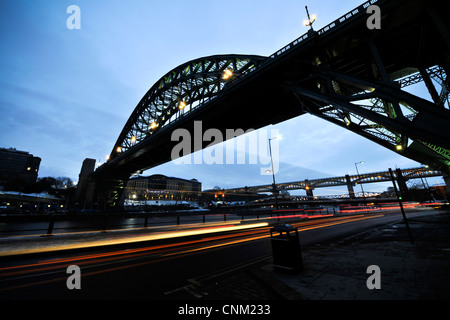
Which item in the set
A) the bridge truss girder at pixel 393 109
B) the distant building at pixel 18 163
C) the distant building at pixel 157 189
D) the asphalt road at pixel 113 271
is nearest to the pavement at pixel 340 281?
the asphalt road at pixel 113 271

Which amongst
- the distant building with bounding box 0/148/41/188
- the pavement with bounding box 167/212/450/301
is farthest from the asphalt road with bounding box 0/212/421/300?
the distant building with bounding box 0/148/41/188

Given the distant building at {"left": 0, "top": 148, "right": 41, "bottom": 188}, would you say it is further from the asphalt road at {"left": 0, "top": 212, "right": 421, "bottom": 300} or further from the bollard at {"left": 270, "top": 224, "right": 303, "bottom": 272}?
the bollard at {"left": 270, "top": 224, "right": 303, "bottom": 272}

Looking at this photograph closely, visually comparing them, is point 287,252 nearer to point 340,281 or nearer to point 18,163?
point 340,281

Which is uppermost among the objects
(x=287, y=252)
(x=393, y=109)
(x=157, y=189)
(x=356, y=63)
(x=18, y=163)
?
(x=18, y=163)

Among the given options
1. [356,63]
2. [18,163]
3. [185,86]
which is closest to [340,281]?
[356,63]

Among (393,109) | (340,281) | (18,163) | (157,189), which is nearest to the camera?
(340,281)

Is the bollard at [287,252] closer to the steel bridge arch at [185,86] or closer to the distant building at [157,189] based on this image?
the steel bridge arch at [185,86]

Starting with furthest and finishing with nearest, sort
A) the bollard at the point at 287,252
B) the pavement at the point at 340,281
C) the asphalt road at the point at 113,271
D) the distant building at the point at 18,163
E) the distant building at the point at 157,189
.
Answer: the distant building at the point at 18,163
the distant building at the point at 157,189
the bollard at the point at 287,252
the asphalt road at the point at 113,271
the pavement at the point at 340,281

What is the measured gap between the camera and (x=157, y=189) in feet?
417

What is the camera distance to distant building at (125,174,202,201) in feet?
379

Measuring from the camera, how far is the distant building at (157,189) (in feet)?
379

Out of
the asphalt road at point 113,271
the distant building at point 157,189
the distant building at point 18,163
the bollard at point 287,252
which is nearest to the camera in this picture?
the asphalt road at point 113,271
